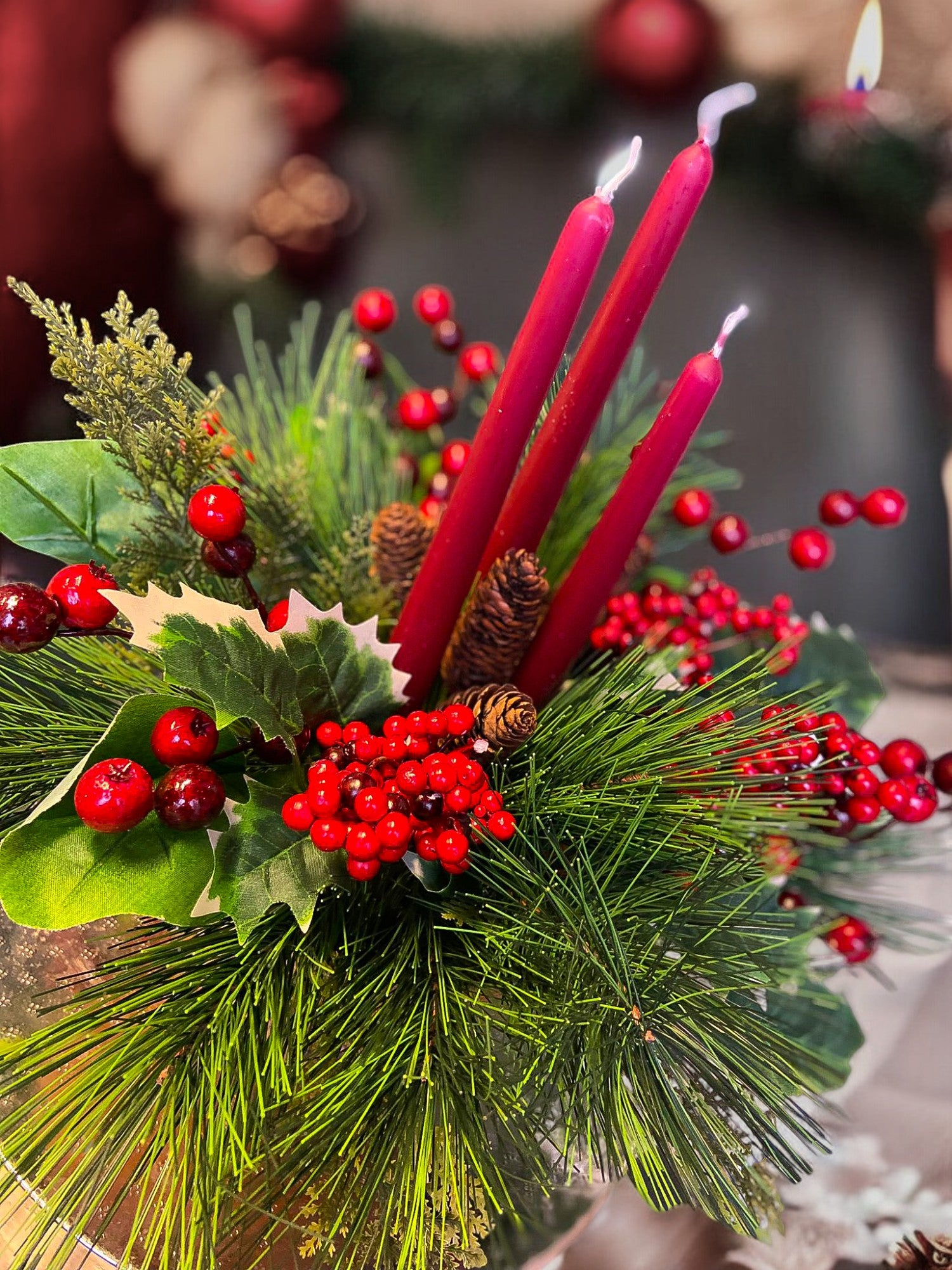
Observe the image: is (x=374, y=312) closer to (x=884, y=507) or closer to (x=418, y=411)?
(x=418, y=411)

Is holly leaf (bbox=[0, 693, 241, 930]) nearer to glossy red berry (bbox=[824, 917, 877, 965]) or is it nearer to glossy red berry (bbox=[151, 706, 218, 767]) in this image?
glossy red berry (bbox=[151, 706, 218, 767])

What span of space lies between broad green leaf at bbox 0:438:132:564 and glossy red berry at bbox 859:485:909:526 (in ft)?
0.75

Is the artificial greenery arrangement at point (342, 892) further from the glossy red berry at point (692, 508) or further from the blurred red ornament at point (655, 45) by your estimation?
the blurred red ornament at point (655, 45)

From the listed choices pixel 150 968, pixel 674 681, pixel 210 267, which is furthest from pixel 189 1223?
pixel 210 267

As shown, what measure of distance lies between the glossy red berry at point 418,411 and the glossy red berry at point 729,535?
0.11 m

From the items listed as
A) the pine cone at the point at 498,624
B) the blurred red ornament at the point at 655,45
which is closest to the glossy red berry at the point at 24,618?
the pine cone at the point at 498,624

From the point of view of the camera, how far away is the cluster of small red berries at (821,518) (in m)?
0.32

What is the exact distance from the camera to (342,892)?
25 cm

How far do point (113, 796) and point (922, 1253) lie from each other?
0.26 metres

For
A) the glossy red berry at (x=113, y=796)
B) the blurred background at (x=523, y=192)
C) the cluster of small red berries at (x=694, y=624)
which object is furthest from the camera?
the blurred background at (x=523, y=192)

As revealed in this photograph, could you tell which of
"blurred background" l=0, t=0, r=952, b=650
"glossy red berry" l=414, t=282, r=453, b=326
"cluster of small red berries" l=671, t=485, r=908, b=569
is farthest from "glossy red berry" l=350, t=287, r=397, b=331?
"blurred background" l=0, t=0, r=952, b=650

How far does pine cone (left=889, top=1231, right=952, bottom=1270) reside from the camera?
0.28 metres

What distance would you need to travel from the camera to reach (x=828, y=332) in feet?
1.96

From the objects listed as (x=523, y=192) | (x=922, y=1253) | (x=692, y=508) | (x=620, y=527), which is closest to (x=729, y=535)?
(x=692, y=508)
